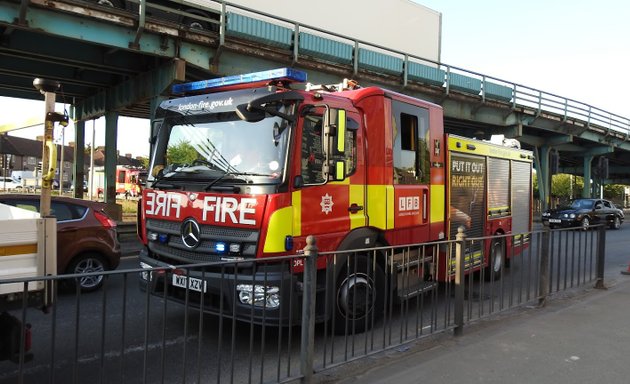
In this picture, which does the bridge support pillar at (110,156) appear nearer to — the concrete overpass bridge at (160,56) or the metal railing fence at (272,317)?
the concrete overpass bridge at (160,56)

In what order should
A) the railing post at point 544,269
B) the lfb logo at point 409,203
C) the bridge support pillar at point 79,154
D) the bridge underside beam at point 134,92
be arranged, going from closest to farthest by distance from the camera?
the lfb logo at point 409,203 < the railing post at point 544,269 < the bridge underside beam at point 134,92 < the bridge support pillar at point 79,154

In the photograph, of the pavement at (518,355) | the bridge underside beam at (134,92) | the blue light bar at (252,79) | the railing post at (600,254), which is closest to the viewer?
the pavement at (518,355)

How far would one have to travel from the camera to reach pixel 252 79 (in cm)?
524

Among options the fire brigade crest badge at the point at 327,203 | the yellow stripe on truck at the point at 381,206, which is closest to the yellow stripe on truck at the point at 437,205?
the yellow stripe on truck at the point at 381,206

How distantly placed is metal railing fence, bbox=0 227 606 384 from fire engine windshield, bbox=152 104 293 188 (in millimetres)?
933

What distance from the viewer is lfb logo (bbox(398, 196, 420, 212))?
19.9 ft

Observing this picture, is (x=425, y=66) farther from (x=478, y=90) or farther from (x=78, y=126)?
(x=78, y=126)

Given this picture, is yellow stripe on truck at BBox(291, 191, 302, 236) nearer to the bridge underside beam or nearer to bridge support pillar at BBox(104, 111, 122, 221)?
the bridge underside beam

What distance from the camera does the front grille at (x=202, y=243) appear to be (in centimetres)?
457

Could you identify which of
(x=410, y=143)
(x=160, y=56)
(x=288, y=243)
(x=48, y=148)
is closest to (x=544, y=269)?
(x=410, y=143)

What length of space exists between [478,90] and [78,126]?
18.2 m

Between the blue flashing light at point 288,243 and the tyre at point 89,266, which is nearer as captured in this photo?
the blue flashing light at point 288,243

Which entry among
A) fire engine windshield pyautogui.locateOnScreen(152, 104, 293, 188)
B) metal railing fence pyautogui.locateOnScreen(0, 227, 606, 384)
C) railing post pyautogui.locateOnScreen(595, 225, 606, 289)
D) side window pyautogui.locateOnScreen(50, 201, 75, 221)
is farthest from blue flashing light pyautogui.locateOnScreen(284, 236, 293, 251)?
railing post pyautogui.locateOnScreen(595, 225, 606, 289)

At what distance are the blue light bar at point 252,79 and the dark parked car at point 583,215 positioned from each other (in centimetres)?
2078
